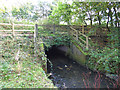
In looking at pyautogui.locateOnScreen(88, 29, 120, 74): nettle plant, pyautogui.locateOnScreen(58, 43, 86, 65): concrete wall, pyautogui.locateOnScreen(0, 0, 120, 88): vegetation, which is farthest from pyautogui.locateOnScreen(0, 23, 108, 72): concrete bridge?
pyautogui.locateOnScreen(88, 29, 120, 74): nettle plant

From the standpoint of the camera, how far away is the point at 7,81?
2.50 metres

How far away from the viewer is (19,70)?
301 centimetres

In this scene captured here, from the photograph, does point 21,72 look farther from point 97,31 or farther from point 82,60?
point 97,31

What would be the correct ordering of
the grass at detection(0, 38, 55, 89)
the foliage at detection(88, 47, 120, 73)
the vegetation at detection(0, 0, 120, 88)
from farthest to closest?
the foliage at detection(88, 47, 120, 73), the vegetation at detection(0, 0, 120, 88), the grass at detection(0, 38, 55, 89)

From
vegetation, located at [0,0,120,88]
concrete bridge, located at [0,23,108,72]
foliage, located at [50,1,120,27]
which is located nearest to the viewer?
vegetation, located at [0,0,120,88]

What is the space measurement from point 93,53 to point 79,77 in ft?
5.17

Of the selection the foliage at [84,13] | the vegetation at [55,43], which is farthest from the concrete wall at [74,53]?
the foliage at [84,13]

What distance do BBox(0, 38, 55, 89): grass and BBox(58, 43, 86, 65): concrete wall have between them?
2367 mm

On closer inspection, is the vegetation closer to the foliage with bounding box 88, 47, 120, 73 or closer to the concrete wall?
the foliage with bounding box 88, 47, 120, 73

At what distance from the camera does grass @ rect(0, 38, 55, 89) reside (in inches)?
95.8

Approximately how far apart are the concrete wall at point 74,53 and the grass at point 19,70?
7.77ft

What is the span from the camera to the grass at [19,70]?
2434 millimetres

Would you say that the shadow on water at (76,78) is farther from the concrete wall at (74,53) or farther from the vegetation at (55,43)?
the vegetation at (55,43)

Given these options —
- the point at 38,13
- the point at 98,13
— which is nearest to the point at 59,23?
the point at 38,13
